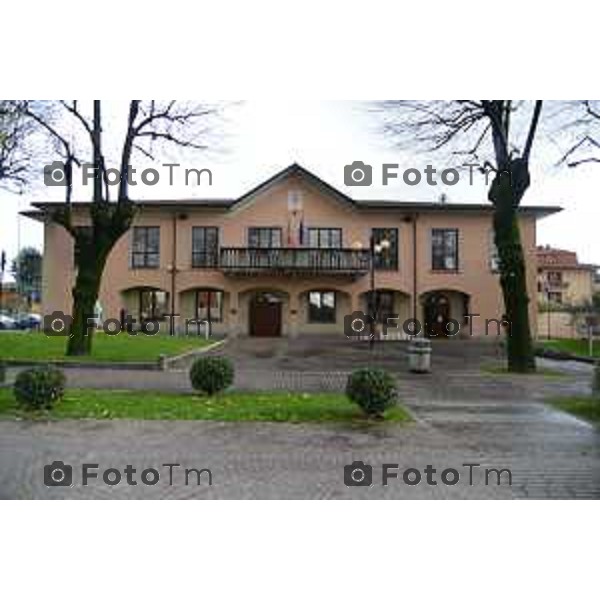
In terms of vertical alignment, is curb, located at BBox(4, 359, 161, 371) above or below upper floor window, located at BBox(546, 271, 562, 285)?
below

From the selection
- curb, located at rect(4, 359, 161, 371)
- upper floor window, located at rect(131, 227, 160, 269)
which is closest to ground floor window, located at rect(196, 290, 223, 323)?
upper floor window, located at rect(131, 227, 160, 269)

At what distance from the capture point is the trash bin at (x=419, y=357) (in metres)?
13.0

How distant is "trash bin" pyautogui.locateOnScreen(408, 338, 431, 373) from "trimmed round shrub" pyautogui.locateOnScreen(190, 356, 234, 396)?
508 cm

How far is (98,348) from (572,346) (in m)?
14.8

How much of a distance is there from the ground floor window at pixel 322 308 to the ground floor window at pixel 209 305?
4000 mm

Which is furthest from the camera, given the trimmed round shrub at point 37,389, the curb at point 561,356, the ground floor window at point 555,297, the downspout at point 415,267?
the downspout at point 415,267

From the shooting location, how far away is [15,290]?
30.9 meters

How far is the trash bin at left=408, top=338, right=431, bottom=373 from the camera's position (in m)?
13.0

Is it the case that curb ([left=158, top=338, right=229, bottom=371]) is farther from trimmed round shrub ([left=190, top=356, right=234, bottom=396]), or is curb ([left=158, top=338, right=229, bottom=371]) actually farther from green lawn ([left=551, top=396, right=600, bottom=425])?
green lawn ([left=551, top=396, right=600, bottom=425])

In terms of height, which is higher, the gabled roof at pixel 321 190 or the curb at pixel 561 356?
the gabled roof at pixel 321 190

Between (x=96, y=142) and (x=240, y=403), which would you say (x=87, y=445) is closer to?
(x=240, y=403)

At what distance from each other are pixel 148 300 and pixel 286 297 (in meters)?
6.20

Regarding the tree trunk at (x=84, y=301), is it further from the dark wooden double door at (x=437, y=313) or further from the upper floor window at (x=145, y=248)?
the dark wooden double door at (x=437, y=313)

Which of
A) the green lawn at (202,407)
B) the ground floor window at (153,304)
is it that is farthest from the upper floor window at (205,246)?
the green lawn at (202,407)
